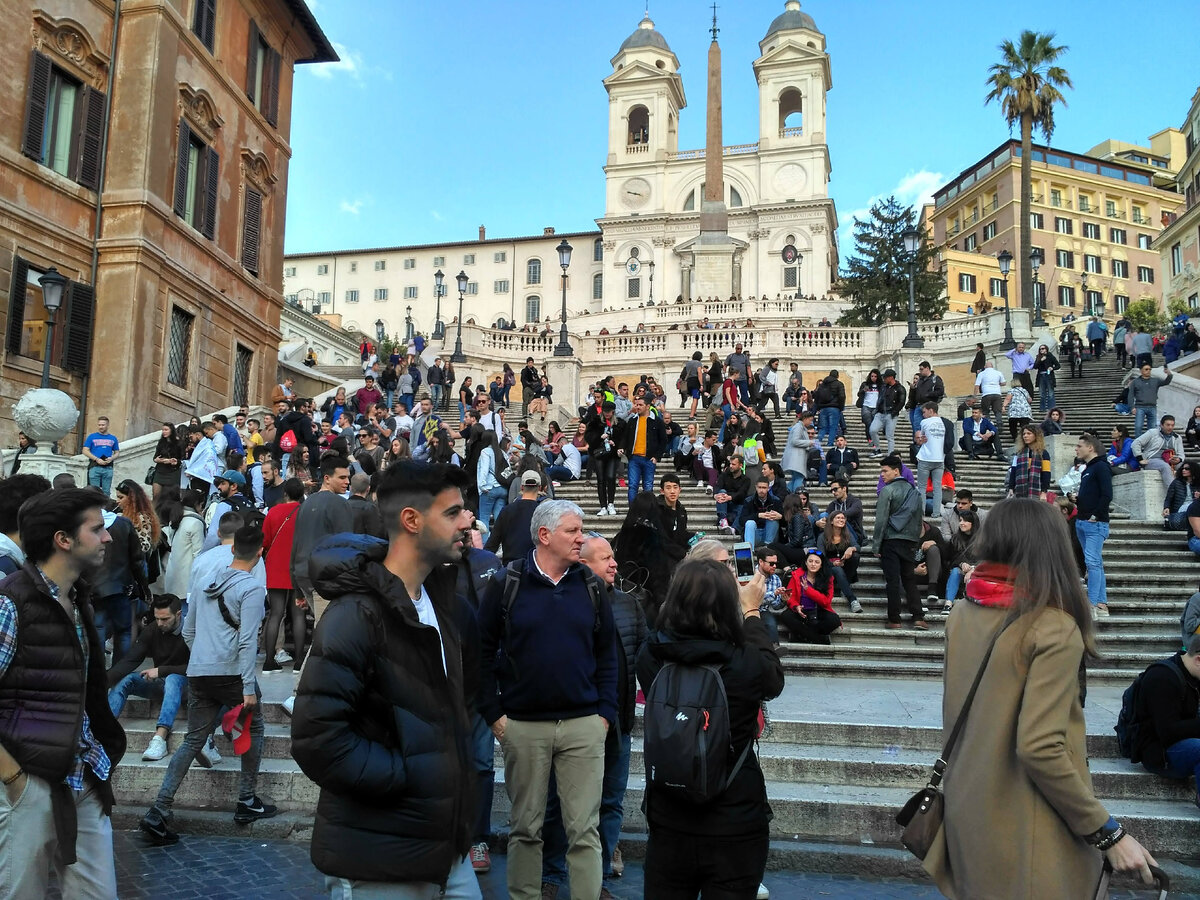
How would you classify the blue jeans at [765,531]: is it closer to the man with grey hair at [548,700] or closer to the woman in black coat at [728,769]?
the man with grey hair at [548,700]

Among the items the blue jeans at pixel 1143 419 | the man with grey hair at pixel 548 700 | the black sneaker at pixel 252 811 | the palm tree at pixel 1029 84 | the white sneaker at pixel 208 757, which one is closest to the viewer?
the man with grey hair at pixel 548 700

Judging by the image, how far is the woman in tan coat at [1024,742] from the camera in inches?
110

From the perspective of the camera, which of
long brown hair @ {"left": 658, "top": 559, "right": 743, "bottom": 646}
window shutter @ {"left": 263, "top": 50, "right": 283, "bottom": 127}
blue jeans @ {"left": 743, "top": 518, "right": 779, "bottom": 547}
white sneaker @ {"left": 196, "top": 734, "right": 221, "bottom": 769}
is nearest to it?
long brown hair @ {"left": 658, "top": 559, "right": 743, "bottom": 646}

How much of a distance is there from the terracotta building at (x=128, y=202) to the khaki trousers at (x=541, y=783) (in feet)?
50.5

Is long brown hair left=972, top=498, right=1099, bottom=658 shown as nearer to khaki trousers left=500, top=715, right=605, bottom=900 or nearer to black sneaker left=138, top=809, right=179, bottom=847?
khaki trousers left=500, top=715, right=605, bottom=900

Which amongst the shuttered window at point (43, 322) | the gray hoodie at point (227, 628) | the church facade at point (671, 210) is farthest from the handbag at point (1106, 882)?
the church facade at point (671, 210)

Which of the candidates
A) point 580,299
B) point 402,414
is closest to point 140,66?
point 402,414

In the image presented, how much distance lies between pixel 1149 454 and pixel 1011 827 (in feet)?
47.2

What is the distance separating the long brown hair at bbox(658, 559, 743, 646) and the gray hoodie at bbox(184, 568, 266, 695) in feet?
11.2

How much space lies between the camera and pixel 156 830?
18.9ft

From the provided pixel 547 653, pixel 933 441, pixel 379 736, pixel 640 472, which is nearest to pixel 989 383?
pixel 933 441

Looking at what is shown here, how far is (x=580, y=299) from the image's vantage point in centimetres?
7981

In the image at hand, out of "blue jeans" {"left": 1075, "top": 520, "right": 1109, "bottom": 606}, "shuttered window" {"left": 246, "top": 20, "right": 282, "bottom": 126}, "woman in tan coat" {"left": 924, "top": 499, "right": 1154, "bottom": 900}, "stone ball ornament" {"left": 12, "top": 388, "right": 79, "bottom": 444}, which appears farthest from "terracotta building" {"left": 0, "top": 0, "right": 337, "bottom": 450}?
"woman in tan coat" {"left": 924, "top": 499, "right": 1154, "bottom": 900}

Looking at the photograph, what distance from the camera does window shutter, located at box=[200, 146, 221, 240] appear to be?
70.3 ft
